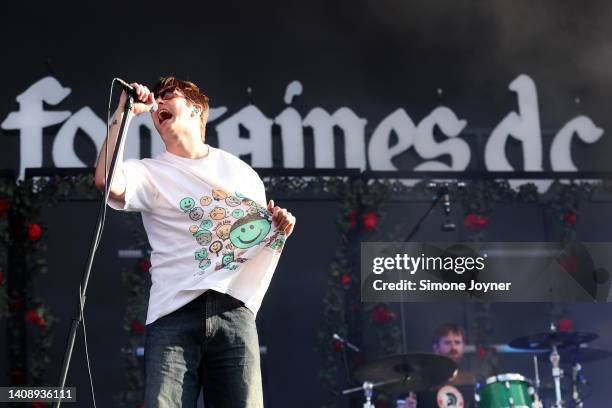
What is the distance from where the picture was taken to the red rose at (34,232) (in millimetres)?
7316

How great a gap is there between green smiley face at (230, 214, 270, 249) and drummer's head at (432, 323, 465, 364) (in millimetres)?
4913

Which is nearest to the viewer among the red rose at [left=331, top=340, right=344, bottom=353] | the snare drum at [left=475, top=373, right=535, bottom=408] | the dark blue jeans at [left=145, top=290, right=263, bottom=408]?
the dark blue jeans at [left=145, top=290, right=263, bottom=408]

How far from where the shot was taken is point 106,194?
8.94 ft

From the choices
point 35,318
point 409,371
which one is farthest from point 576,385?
point 35,318

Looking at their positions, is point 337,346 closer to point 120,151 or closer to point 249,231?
point 249,231

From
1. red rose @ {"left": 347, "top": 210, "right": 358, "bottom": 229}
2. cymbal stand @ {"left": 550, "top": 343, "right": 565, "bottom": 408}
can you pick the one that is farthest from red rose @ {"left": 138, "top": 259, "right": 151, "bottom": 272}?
cymbal stand @ {"left": 550, "top": 343, "right": 565, "bottom": 408}

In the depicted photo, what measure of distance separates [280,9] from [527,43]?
2421 millimetres

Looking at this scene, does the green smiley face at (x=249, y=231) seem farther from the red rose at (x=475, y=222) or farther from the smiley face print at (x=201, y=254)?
the red rose at (x=475, y=222)

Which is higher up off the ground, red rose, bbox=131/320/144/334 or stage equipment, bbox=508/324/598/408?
red rose, bbox=131/320/144/334

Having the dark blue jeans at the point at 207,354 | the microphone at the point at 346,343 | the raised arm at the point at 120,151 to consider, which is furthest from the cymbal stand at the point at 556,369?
the raised arm at the point at 120,151

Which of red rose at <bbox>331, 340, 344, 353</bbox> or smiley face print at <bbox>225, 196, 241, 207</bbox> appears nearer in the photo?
smiley face print at <bbox>225, 196, 241, 207</bbox>

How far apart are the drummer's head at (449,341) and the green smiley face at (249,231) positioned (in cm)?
491

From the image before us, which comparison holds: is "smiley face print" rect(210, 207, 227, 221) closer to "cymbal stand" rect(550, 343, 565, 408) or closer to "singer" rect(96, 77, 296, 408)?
"singer" rect(96, 77, 296, 408)

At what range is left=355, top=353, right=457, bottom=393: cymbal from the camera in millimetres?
6645
